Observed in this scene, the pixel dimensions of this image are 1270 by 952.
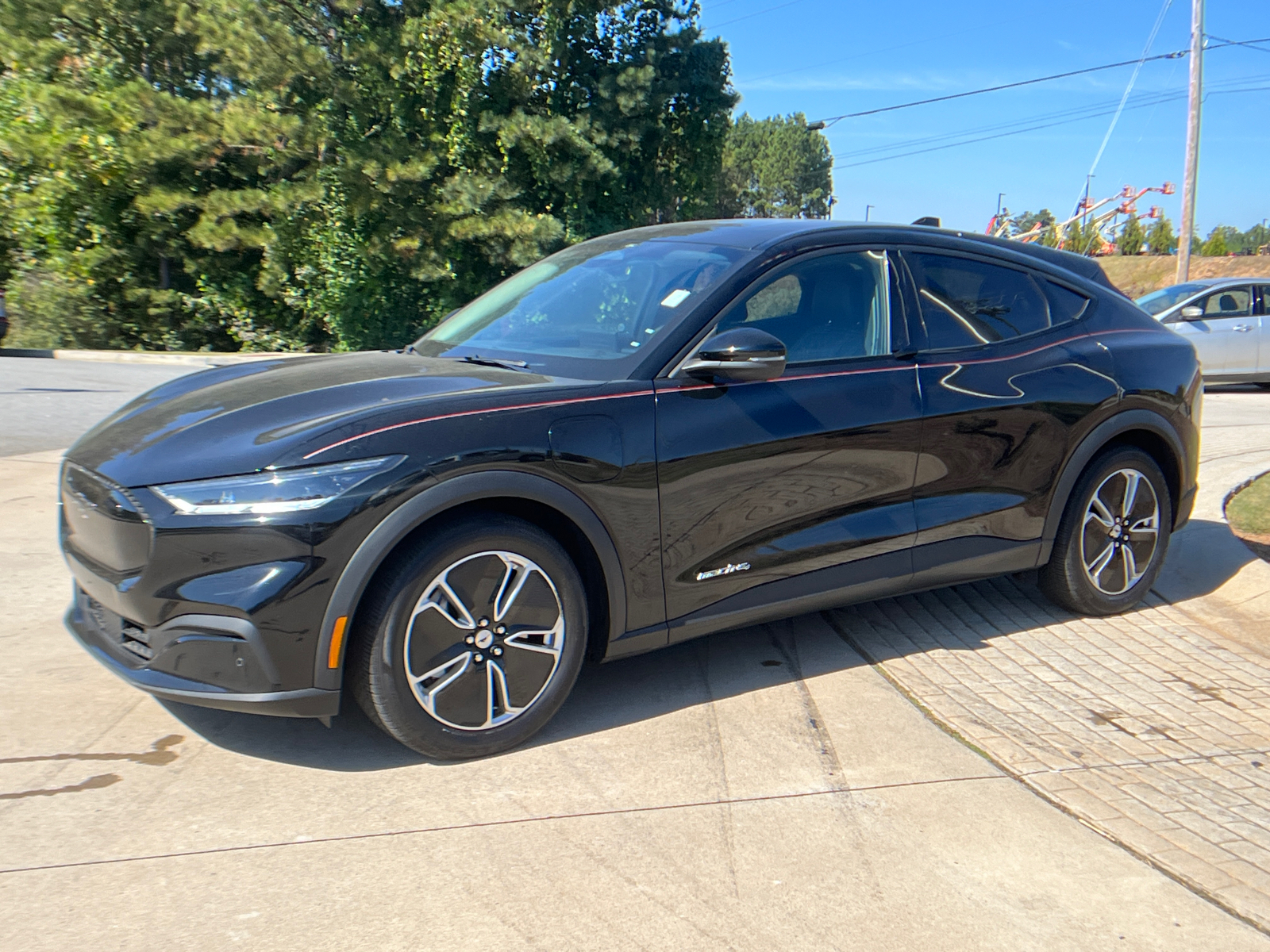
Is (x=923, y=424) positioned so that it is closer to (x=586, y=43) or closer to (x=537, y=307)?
(x=537, y=307)

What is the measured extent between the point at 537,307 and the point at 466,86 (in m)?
20.2

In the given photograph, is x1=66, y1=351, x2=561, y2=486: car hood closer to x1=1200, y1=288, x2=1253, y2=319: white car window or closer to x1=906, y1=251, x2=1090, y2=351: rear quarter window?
x1=906, y1=251, x2=1090, y2=351: rear quarter window

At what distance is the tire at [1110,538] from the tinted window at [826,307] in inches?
52.4

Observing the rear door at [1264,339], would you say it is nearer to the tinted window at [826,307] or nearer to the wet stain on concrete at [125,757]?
the tinted window at [826,307]

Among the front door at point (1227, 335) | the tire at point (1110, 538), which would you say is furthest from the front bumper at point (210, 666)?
the front door at point (1227, 335)

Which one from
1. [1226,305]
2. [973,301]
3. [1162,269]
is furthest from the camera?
[1162,269]

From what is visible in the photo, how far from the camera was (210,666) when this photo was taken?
10.5 ft

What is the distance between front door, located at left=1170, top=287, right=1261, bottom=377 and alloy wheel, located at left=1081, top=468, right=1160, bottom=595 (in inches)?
488

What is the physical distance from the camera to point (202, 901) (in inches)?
109

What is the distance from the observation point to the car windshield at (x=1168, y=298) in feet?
53.0

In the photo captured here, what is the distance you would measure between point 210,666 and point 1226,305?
16.5m

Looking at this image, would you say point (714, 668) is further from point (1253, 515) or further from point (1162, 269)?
point (1162, 269)

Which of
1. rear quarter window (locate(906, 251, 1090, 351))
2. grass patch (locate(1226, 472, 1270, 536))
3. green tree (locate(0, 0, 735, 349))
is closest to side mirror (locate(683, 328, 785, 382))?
rear quarter window (locate(906, 251, 1090, 351))

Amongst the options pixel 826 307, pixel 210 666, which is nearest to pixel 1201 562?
pixel 826 307
